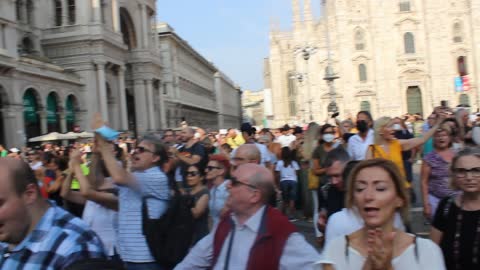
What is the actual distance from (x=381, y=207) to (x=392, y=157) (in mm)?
4335

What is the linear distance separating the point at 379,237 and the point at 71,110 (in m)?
33.4

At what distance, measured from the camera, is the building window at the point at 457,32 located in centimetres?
5375

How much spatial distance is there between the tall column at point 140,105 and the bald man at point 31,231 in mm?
42786

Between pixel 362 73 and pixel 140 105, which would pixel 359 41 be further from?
pixel 140 105

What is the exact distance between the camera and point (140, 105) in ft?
147

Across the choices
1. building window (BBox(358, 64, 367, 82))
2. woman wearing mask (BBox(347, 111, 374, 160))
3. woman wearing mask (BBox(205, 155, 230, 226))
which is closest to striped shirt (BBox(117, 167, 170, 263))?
woman wearing mask (BBox(205, 155, 230, 226))

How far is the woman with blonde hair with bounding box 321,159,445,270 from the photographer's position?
254 centimetres

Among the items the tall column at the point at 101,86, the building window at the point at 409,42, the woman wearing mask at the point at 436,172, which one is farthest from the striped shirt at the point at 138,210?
the building window at the point at 409,42

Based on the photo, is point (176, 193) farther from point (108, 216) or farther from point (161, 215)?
point (108, 216)

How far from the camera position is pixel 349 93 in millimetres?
55281

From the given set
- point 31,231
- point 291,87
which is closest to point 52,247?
point 31,231

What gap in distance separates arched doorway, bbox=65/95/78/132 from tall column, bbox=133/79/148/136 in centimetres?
1050

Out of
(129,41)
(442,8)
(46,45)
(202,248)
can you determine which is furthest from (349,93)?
(202,248)

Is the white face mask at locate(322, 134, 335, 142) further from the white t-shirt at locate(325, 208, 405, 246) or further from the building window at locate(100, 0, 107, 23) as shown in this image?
the building window at locate(100, 0, 107, 23)
